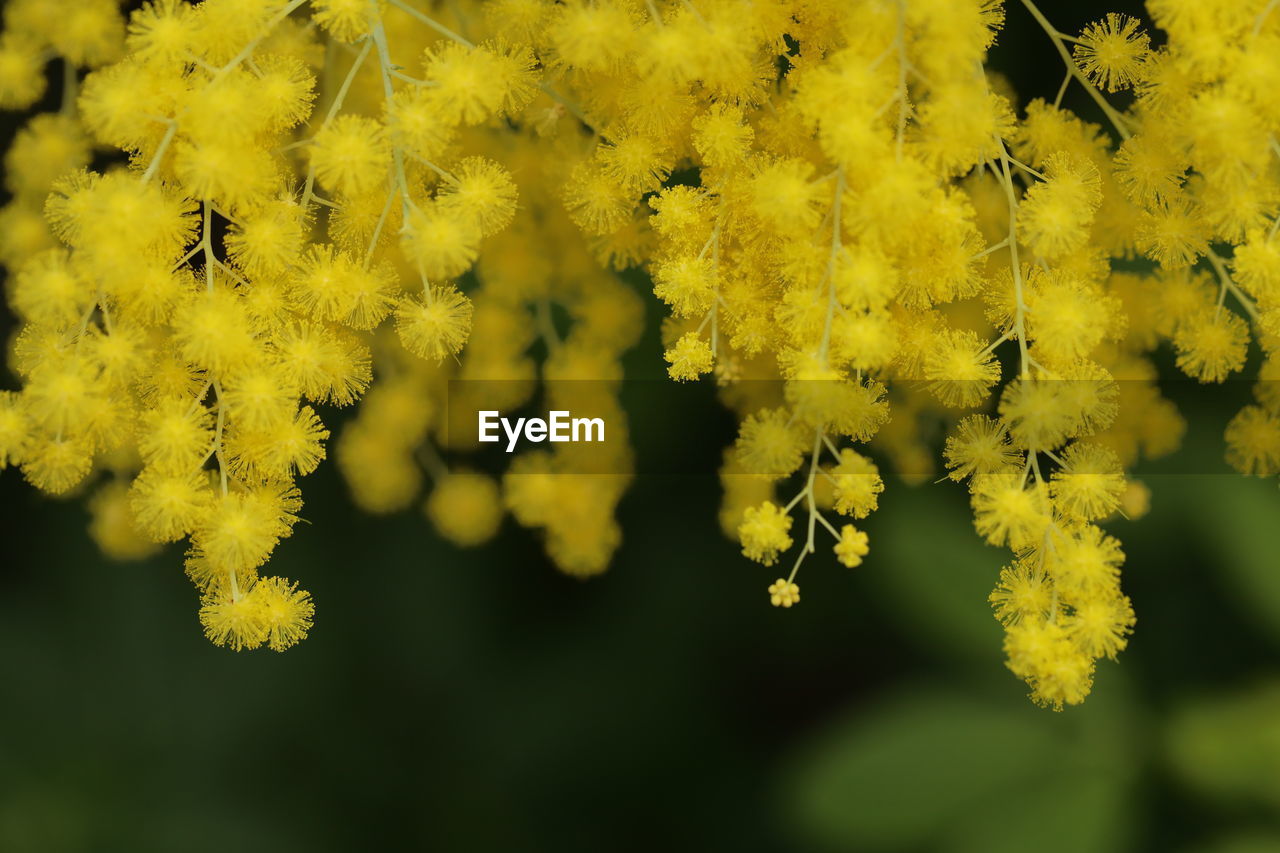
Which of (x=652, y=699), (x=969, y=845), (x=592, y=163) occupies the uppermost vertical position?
(x=592, y=163)

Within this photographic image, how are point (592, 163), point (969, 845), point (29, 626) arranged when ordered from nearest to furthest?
1. point (592, 163)
2. point (969, 845)
3. point (29, 626)

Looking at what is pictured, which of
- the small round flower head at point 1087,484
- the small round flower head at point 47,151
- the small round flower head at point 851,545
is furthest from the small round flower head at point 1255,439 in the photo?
the small round flower head at point 47,151

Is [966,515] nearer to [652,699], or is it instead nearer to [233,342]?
[652,699]

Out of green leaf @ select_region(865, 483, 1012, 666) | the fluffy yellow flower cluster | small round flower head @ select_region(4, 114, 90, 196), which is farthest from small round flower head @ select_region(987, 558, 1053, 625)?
small round flower head @ select_region(4, 114, 90, 196)

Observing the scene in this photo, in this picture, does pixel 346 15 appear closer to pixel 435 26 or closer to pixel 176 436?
pixel 435 26

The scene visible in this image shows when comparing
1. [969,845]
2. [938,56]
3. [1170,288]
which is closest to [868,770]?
[969,845]

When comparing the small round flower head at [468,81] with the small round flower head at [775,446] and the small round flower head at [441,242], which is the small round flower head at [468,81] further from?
the small round flower head at [775,446]

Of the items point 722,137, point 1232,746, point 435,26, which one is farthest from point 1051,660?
point 1232,746
